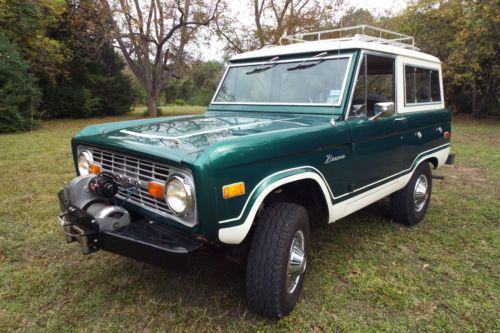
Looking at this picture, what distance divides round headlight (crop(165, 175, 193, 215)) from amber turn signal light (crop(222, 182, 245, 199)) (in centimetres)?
20

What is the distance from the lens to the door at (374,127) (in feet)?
10.3

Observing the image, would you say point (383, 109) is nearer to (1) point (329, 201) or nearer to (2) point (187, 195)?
(1) point (329, 201)

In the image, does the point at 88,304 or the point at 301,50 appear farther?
the point at 301,50

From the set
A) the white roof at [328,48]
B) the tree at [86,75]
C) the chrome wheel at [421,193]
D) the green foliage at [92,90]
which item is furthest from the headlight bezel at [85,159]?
the green foliage at [92,90]

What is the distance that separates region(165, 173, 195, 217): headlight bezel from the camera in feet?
6.86

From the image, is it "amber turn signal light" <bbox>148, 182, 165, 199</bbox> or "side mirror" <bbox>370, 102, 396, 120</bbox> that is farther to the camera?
"side mirror" <bbox>370, 102, 396, 120</bbox>

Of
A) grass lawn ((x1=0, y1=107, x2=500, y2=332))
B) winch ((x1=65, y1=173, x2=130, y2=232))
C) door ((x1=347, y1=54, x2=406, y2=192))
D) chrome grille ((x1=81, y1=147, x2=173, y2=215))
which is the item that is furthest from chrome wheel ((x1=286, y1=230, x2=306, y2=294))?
winch ((x1=65, y1=173, x2=130, y2=232))

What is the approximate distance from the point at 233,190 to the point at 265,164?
317mm

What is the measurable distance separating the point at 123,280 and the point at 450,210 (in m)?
4.18

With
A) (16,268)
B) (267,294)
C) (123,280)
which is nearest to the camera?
(267,294)

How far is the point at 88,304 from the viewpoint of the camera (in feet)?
9.00

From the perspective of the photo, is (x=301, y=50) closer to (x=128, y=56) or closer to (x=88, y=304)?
(x=88, y=304)

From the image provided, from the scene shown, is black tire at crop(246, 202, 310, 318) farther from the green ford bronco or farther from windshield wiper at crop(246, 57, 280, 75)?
windshield wiper at crop(246, 57, 280, 75)

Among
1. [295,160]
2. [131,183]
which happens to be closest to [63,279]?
[131,183]
